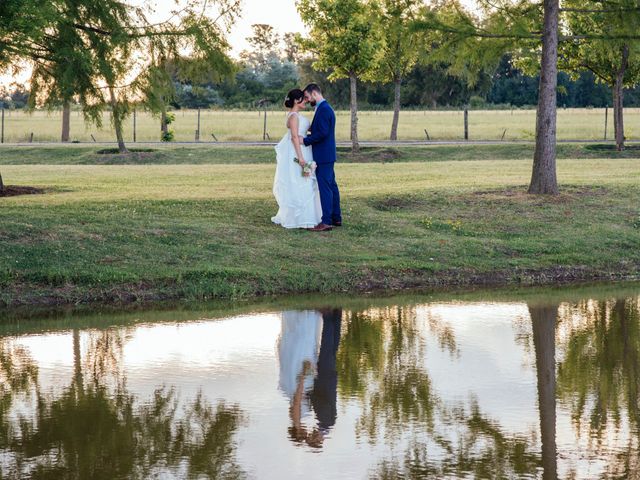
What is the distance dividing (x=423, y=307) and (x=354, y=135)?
2714 centimetres

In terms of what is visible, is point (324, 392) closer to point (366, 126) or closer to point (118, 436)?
point (118, 436)

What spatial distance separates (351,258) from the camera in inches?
587

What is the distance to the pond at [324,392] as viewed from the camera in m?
6.51

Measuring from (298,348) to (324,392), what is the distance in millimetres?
1770

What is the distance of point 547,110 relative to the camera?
20.3m

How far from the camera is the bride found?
626 inches

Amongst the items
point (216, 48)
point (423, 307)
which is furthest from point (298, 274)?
point (216, 48)

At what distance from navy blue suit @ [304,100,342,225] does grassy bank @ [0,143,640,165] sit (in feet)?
65.3

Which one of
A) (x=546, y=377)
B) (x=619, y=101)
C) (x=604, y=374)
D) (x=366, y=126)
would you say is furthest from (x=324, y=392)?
(x=366, y=126)

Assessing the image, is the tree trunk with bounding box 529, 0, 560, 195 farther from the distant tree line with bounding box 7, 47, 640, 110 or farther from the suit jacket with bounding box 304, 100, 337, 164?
the distant tree line with bounding box 7, 47, 640, 110

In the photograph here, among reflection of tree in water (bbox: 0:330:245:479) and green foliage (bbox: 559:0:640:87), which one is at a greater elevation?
green foliage (bbox: 559:0:640:87)

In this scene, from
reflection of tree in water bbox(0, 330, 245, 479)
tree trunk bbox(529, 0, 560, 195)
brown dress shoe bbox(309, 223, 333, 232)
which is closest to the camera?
reflection of tree in water bbox(0, 330, 245, 479)

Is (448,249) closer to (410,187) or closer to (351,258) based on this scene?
(351,258)

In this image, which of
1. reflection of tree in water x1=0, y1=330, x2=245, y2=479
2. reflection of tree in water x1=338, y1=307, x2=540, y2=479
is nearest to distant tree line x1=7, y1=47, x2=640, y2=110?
reflection of tree in water x1=338, y1=307, x2=540, y2=479
